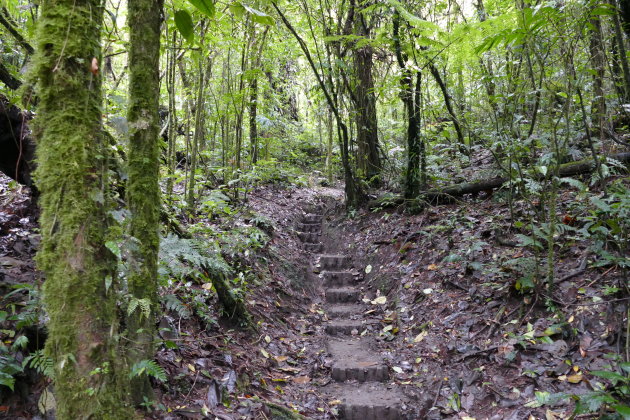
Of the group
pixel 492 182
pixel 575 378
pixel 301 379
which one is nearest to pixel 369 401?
pixel 301 379

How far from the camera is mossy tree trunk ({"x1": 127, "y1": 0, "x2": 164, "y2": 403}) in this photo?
241cm

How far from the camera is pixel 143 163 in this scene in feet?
8.16

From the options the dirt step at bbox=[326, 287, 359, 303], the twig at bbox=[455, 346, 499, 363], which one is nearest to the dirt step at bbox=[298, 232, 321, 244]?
the dirt step at bbox=[326, 287, 359, 303]

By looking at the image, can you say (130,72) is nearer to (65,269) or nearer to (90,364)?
(65,269)

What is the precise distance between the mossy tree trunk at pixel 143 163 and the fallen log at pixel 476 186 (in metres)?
5.52

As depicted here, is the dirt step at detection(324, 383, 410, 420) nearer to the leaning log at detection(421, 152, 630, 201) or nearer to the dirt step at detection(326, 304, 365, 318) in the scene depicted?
the dirt step at detection(326, 304, 365, 318)

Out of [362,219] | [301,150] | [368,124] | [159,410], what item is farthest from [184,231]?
[301,150]

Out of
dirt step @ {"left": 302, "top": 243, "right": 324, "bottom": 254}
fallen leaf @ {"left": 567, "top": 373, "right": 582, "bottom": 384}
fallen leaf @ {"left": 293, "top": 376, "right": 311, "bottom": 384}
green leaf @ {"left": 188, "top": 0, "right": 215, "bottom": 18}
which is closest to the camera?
green leaf @ {"left": 188, "top": 0, "right": 215, "bottom": 18}

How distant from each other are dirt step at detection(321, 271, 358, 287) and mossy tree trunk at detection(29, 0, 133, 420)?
6006 millimetres

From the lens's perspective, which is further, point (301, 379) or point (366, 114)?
point (366, 114)

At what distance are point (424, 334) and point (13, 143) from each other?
194 inches

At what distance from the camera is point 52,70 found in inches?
63.5

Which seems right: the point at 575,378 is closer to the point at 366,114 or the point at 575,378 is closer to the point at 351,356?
the point at 351,356

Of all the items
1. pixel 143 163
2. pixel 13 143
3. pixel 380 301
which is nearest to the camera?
pixel 143 163
